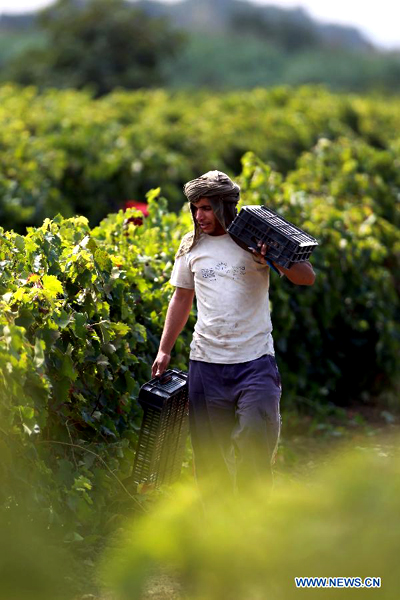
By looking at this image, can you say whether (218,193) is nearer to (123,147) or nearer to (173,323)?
(173,323)

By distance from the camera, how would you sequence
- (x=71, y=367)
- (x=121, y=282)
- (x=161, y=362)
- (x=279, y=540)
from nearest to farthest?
(x=279, y=540) < (x=71, y=367) < (x=161, y=362) < (x=121, y=282)

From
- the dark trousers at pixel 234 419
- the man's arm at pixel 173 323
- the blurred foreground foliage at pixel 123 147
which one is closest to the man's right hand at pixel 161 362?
the man's arm at pixel 173 323

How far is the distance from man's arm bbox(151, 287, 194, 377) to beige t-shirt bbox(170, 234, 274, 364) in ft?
0.58

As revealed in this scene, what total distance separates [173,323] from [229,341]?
364mm

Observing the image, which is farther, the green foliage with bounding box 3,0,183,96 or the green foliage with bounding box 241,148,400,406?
the green foliage with bounding box 3,0,183,96

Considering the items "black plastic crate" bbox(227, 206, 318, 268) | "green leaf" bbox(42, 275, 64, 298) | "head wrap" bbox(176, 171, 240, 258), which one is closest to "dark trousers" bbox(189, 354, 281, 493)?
→ "black plastic crate" bbox(227, 206, 318, 268)

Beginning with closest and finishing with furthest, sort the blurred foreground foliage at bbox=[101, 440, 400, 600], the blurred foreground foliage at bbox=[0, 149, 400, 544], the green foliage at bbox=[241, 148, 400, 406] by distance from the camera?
the blurred foreground foliage at bbox=[101, 440, 400, 600], the blurred foreground foliage at bbox=[0, 149, 400, 544], the green foliage at bbox=[241, 148, 400, 406]

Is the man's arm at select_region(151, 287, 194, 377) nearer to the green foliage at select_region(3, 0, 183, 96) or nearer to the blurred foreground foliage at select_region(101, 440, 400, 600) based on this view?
the blurred foreground foliage at select_region(101, 440, 400, 600)

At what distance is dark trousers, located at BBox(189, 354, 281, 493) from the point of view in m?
4.13

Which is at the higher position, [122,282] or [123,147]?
[122,282]

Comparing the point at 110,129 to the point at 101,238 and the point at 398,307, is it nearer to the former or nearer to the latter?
the point at 398,307

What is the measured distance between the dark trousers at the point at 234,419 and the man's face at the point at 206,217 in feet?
1.87

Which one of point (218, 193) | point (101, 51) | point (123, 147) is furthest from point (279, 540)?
point (101, 51)

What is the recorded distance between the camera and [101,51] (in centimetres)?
4184
